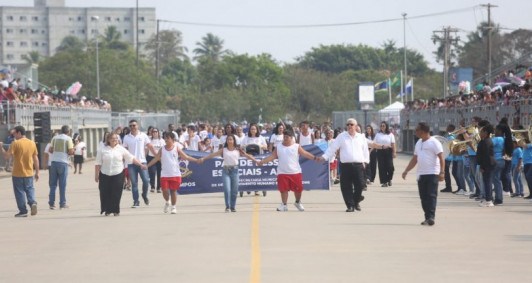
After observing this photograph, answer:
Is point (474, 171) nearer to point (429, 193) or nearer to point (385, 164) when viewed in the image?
point (429, 193)

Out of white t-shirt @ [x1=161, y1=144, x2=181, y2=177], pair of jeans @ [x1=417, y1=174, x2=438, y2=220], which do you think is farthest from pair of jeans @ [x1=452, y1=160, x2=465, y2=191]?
pair of jeans @ [x1=417, y1=174, x2=438, y2=220]

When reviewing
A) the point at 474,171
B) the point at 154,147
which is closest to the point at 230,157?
the point at 474,171

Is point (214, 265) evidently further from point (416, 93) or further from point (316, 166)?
point (416, 93)

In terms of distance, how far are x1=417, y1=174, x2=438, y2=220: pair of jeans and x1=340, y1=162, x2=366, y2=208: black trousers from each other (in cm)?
280

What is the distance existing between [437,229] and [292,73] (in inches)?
4782

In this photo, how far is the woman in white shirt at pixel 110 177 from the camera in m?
23.3

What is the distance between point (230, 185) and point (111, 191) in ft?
7.53

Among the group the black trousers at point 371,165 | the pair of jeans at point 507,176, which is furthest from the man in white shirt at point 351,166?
the black trousers at point 371,165

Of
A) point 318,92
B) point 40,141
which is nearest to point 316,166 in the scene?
point 40,141

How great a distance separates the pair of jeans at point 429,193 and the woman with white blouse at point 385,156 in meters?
13.1

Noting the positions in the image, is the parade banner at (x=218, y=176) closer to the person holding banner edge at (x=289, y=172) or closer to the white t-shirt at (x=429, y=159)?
the person holding banner edge at (x=289, y=172)

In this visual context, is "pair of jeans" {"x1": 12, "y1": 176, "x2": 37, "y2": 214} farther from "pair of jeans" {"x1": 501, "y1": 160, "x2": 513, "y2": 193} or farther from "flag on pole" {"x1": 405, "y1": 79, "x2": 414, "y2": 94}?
"flag on pole" {"x1": 405, "y1": 79, "x2": 414, "y2": 94}

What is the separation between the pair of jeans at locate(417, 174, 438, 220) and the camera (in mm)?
20109

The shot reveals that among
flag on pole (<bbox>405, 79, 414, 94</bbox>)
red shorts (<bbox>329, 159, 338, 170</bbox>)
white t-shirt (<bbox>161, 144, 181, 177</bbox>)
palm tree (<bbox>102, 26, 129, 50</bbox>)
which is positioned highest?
palm tree (<bbox>102, 26, 129, 50</bbox>)
